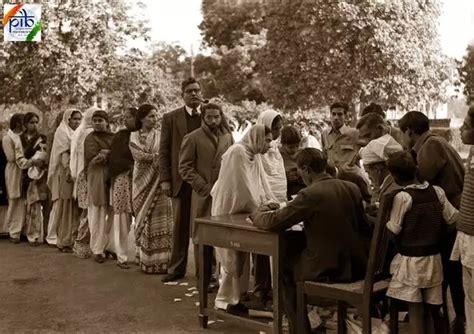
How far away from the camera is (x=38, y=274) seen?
775cm

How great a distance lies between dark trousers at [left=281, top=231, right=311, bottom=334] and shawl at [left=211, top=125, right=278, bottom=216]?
80cm

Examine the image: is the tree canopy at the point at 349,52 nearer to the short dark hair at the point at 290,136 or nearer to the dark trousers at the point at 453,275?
the short dark hair at the point at 290,136

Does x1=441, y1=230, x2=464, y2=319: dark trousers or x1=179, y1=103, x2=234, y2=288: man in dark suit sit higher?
x1=179, y1=103, x2=234, y2=288: man in dark suit

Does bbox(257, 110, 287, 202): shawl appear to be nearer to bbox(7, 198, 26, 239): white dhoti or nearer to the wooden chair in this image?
the wooden chair

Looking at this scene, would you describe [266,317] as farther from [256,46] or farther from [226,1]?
[226,1]

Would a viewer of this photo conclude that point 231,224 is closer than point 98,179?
Yes

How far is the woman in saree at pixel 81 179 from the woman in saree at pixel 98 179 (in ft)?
0.48

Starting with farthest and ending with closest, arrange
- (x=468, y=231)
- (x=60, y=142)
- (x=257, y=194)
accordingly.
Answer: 1. (x=60, y=142)
2. (x=257, y=194)
3. (x=468, y=231)

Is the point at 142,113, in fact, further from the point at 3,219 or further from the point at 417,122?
the point at 3,219

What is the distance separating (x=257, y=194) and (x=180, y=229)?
5.68 ft

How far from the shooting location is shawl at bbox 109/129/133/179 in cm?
799

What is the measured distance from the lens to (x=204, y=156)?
6.73 meters

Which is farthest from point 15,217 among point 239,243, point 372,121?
point 372,121

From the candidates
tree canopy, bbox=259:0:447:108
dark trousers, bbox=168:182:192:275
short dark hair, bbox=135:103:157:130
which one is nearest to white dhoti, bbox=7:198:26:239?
short dark hair, bbox=135:103:157:130
